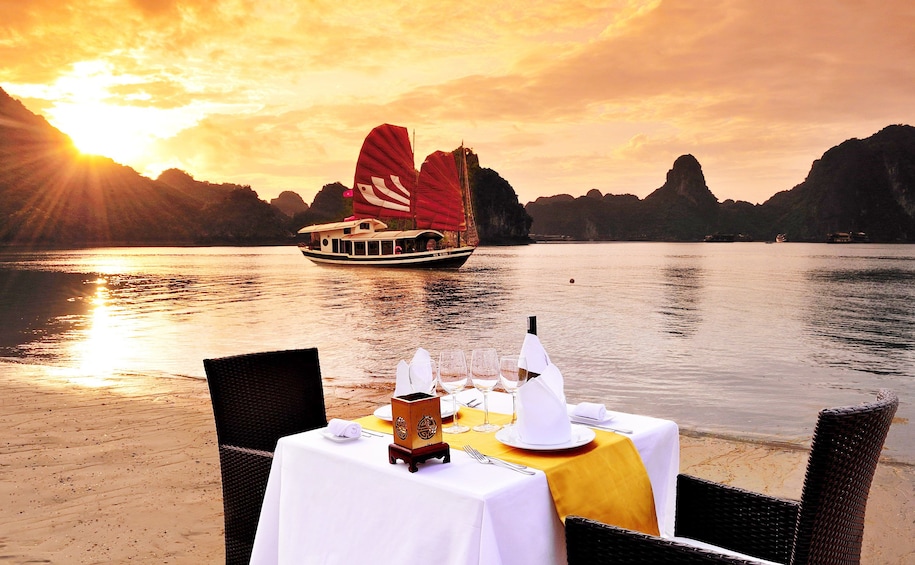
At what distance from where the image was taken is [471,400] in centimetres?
193

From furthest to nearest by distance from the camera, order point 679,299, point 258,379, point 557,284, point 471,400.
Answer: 1. point 557,284
2. point 679,299
3. point 258,379
4. point 471,400

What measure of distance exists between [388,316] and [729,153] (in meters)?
96.1

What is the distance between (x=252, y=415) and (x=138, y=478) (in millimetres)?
1377

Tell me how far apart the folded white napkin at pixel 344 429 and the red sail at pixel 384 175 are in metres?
40.3

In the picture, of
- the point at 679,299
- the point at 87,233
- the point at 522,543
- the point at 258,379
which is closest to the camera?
the point at 522,543

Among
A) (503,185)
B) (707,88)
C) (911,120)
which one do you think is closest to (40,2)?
(503,185)

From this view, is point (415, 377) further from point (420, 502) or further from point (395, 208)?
point (395, 208)

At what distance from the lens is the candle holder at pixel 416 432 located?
133cm

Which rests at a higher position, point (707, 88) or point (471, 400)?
point (707, 88)

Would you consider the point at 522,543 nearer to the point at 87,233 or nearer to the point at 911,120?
the point at 87,233

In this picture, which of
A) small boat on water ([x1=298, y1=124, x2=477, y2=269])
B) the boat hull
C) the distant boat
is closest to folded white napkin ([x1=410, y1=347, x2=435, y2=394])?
A: the boat hull

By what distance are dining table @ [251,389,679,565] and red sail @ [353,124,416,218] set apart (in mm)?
40360

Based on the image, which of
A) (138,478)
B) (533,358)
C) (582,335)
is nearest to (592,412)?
(533,358)

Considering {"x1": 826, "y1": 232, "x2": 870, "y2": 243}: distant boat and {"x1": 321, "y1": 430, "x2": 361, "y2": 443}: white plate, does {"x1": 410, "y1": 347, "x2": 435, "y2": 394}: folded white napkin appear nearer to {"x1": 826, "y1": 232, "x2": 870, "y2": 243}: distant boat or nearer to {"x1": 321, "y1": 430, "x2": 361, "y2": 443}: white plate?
{"x1": 321, "y1": 430, "x2": 361, "y2": 443}: white plate
